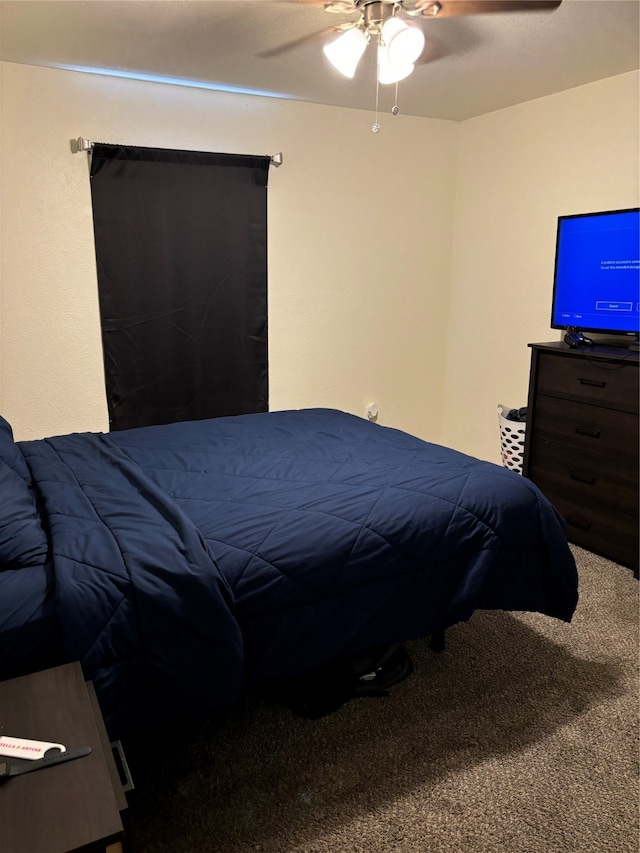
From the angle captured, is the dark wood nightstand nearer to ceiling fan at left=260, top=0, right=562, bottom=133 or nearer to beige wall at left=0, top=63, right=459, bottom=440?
ceiling fan at left=260, top=0, right=562, bottom=133

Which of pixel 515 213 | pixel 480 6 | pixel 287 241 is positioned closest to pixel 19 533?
pixel 480 6

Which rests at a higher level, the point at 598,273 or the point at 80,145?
the point at 80,145

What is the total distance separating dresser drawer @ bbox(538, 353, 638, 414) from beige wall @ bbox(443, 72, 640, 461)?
0.61m

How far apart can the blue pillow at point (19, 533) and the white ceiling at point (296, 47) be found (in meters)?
1.88

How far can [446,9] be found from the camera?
216cm

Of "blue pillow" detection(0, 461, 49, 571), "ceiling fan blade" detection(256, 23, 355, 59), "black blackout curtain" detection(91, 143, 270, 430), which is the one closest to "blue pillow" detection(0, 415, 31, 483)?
"blue pillow" detection(0, 461, 49, 571)

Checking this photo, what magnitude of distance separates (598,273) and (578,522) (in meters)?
1.27

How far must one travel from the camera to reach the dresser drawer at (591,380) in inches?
114

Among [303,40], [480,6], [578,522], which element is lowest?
[578,522]

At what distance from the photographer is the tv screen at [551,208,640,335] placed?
9.94 ft

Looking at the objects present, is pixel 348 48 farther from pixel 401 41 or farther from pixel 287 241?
pixel 287 241

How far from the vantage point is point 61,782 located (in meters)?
1.04

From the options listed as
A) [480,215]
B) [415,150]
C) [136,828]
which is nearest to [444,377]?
[480,215]

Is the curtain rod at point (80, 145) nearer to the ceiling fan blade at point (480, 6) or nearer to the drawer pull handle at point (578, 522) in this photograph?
the ceiling fan blade at point (480, 6)
